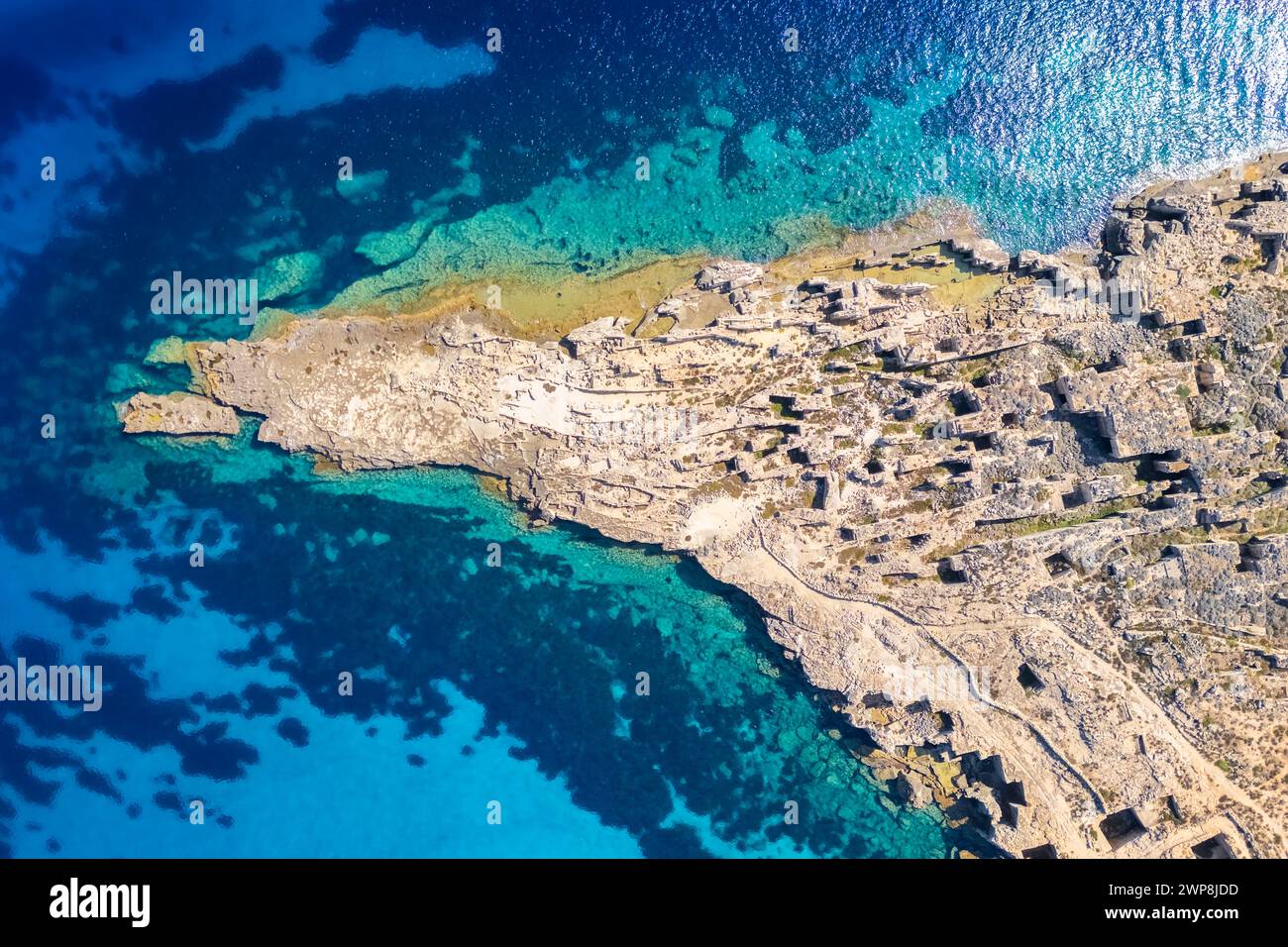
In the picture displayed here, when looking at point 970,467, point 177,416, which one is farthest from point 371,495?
point 970,467

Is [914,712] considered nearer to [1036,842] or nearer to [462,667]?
[1036,842]

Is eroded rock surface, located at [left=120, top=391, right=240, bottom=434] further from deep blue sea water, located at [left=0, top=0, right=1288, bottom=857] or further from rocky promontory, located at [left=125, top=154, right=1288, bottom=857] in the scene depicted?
deep blue sea water, located at [left=0, top=0, right=1288, bottom=857]

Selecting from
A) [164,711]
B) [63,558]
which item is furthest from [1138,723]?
[63,558]

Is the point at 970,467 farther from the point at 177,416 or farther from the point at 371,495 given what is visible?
the point at 177,416

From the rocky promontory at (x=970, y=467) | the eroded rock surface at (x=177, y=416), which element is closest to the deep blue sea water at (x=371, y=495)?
the eroded rock surface at (x=177, y=416)

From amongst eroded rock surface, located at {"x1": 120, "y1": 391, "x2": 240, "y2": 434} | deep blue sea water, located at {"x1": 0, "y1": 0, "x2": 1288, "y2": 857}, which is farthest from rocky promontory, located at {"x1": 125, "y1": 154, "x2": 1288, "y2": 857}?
deep blue sea water, located at {"x1": 0, "y1": 0, "x2": 1288, "y2": 857}

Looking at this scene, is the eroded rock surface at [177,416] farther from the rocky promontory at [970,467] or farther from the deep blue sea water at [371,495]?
the deep blue sea water at [371,495]
